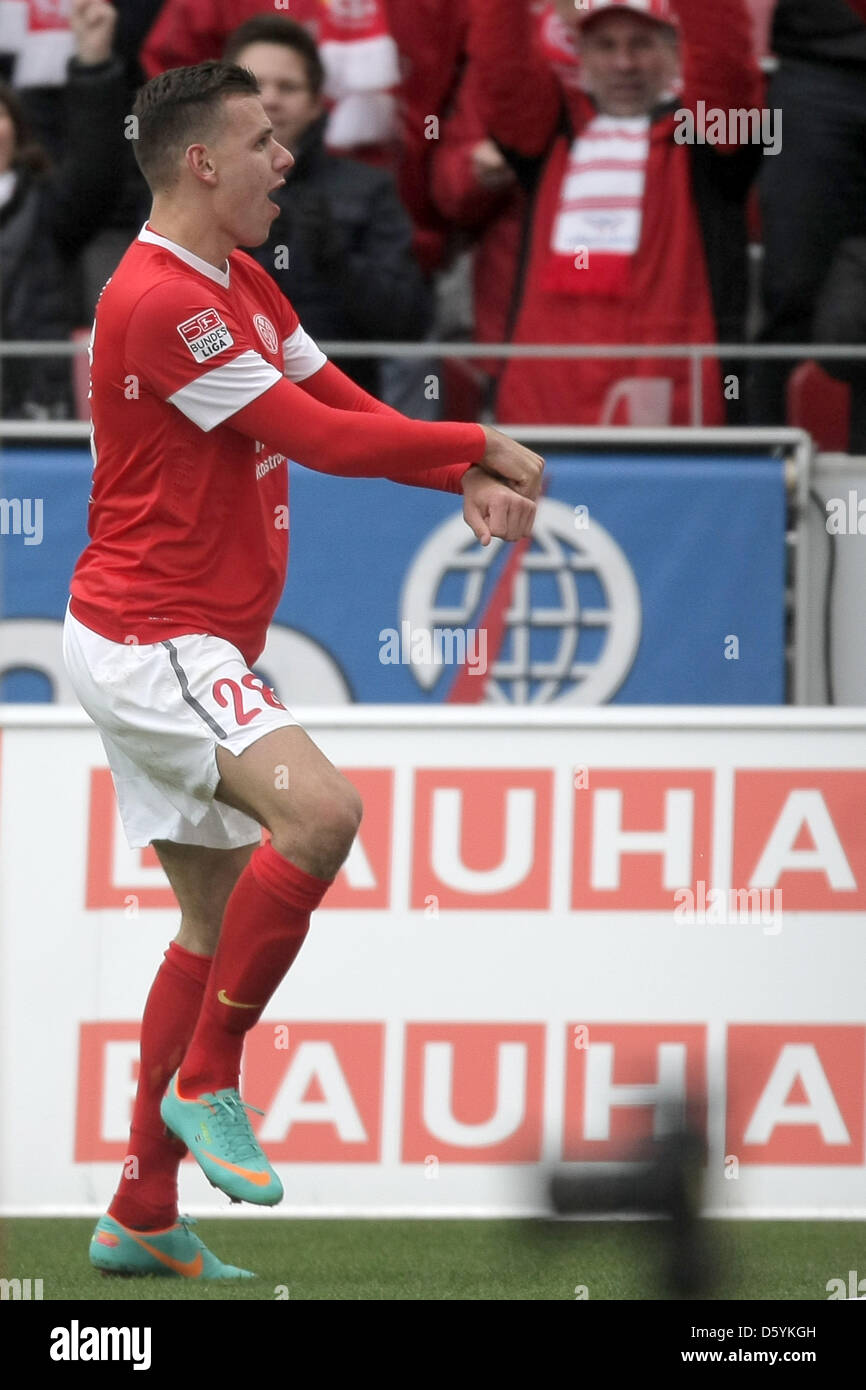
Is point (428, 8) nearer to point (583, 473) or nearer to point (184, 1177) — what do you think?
point (583, 473)

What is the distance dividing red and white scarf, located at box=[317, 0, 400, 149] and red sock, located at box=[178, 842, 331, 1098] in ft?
13.2

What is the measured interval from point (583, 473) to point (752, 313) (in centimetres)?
105

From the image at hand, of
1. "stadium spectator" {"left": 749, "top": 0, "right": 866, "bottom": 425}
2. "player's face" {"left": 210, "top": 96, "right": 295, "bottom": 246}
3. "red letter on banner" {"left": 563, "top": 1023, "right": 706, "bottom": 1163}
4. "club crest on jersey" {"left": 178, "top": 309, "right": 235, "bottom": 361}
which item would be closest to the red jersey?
"club crest on jersey" {"left": 178, "top": 309, "right": 235, "bottom": 361}

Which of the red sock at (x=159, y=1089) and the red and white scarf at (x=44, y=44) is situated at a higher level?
the red and white scarf at (x=44, y=44)

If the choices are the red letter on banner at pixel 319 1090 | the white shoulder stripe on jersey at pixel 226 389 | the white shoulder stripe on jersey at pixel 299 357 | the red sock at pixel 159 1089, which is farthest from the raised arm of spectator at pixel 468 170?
the red sock at pixel 159 1089

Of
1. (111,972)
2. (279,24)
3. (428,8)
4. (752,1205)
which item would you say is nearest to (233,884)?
(111,972)

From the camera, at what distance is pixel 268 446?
14.5 feet

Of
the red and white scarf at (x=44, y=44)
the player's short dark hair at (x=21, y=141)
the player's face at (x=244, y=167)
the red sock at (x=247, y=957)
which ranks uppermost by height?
the red and white scarf at (x=44, y=44)

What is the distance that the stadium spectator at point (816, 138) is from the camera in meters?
7.08

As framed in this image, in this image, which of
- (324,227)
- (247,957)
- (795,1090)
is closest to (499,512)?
(247,957)

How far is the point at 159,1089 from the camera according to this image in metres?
4.72

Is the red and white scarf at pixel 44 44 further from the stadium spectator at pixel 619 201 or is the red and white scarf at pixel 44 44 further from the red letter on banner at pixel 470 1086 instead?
the red letter on banner at pixel 470 1086

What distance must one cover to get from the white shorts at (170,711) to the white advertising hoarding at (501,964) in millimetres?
623

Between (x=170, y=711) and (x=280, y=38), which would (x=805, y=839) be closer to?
(x=170, y=711)
